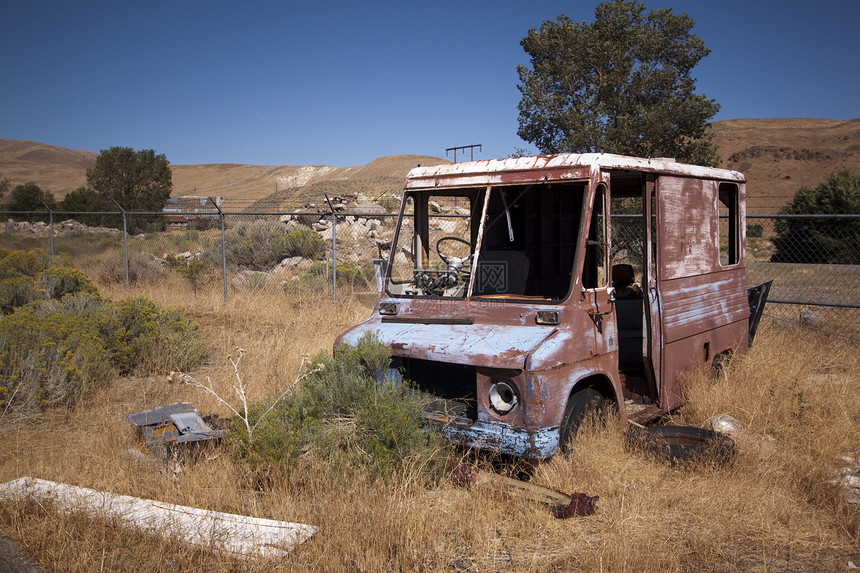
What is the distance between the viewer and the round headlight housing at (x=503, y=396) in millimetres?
4145

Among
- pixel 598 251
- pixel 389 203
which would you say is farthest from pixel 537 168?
pixel 389 203

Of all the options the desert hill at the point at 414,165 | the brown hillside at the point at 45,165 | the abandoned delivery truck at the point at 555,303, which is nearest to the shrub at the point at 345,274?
the abandoned delivery truck at the point at 555,303

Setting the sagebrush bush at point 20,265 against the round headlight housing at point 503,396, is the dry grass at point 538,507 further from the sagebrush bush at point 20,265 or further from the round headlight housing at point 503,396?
the sagebrush bush at point 20,265

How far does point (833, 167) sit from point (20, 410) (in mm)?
72635

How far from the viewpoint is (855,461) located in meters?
4.55

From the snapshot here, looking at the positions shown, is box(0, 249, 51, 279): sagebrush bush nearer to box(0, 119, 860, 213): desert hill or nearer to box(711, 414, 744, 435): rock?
box(711, 414, 744, 435): rock

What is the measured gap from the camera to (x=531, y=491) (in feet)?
13.2

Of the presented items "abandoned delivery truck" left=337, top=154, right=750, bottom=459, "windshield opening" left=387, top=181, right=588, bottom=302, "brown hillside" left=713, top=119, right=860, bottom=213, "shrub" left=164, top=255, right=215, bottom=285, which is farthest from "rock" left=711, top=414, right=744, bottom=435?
"brown hillside" left=713, top=119, right=860, bottom=213

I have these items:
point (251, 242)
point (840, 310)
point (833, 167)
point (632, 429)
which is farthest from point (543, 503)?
point (833, 167)

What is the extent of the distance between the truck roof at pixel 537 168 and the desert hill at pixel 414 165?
Result: 2866cm

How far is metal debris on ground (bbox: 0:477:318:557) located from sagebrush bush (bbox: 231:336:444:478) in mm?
536

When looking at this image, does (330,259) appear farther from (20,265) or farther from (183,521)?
(183,521)

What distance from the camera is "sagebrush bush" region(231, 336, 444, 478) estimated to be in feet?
13.8

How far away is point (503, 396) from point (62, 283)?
37.8 ft
